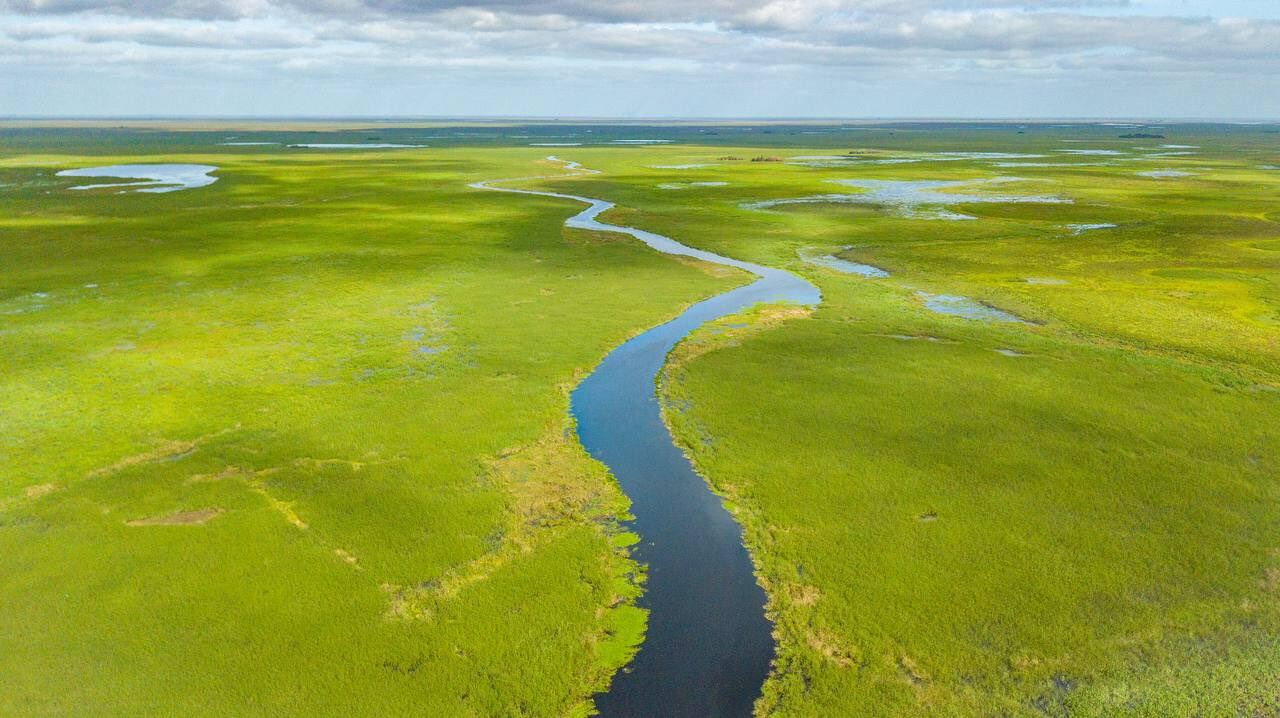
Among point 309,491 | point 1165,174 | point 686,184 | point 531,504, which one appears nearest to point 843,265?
point 531,504

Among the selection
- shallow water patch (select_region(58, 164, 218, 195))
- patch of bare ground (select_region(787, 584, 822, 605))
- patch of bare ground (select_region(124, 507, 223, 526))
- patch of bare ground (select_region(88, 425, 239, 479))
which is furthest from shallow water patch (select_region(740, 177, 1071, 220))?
shallow water patch (select_region(58, 164, 218, 195))

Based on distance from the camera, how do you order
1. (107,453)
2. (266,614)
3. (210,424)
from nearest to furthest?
(266,614), (107,453), (210,424)

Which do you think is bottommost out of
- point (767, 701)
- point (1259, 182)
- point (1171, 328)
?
point (767, 701)

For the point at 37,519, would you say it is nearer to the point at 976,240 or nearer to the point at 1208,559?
the point at 1208,559

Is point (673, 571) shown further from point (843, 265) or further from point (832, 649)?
point (843, 265)

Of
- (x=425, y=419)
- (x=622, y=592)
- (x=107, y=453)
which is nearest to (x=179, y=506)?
(x=107, y=453)

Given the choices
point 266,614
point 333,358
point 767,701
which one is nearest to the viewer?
point 767,701
